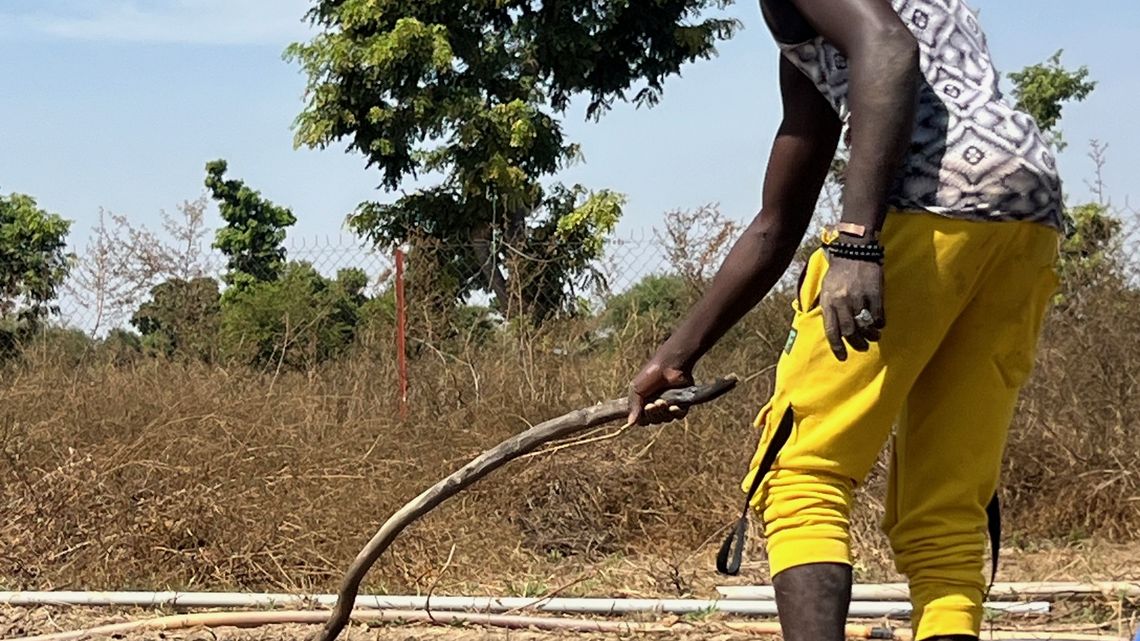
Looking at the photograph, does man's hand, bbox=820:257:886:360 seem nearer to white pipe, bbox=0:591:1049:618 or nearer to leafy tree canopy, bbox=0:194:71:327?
white pipe, bbox=0:591:1049:618

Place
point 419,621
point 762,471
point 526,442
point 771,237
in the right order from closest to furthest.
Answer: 1. point 762,471
2. point 771,237
3. point 526,442
4. point 419,621

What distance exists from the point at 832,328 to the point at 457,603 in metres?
2.74

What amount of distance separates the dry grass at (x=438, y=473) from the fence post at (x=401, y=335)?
0.26 ft

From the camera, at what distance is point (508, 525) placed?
6348mm

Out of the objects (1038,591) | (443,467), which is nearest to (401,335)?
(443,467)

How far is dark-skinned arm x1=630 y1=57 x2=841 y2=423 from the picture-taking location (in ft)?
8.11

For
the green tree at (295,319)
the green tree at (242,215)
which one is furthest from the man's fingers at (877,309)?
the green tree at (242,215)

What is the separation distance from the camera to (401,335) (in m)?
7.98

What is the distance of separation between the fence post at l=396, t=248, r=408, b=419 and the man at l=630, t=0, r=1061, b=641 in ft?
17.2

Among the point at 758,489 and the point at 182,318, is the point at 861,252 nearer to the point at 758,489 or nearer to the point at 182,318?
the point at 758,489

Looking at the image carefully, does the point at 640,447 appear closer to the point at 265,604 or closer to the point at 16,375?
the point at 265,604

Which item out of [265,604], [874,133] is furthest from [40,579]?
[874,133]

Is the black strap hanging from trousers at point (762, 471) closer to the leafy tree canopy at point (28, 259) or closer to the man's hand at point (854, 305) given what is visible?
the man's hand at point (854, 305)

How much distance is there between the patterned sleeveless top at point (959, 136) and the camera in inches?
85.4
